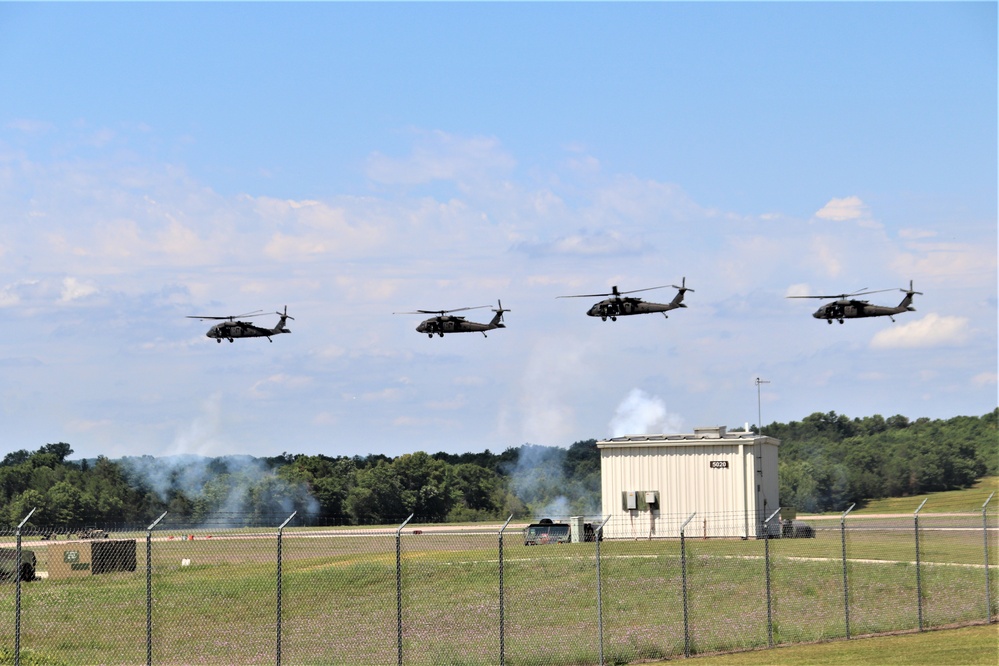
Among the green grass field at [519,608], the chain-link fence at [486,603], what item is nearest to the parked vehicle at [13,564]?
the chain-link fence at [486,603]

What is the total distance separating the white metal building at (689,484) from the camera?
52.6 meters

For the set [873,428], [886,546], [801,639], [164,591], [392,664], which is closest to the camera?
[392,664]

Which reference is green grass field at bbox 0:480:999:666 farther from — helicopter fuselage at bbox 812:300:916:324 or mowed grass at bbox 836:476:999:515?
mowed grass at bbox 836:476:999:515

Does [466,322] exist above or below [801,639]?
above

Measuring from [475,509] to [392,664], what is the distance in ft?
242

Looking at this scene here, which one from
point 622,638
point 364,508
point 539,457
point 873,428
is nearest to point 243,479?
point 364,508

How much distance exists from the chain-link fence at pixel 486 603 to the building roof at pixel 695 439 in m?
8.50

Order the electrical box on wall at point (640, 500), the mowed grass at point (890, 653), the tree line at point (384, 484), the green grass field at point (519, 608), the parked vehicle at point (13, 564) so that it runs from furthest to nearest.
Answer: the tree line at point (384, 484), the electrical box on wall at point (640, 500), the parked vehicle at point (13, 564), the green grass field at point (519, 608), the mowed grass at point (890, 653)

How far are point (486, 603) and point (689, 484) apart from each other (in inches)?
902

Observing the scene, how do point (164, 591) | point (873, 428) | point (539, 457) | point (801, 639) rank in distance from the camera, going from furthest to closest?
point (873, 428) → point (539, 457) → point (164, 591) → point (801, 639)

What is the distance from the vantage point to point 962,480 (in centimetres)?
11412

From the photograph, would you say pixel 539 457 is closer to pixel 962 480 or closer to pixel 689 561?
pixel 962 480

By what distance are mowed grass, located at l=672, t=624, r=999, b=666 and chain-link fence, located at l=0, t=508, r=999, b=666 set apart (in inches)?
27.1

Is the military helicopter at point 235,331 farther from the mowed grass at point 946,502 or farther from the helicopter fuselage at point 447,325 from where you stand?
the mowed grass at point 946,502
